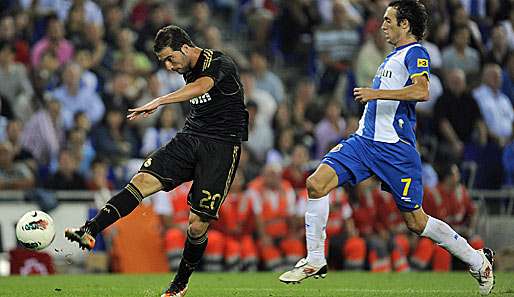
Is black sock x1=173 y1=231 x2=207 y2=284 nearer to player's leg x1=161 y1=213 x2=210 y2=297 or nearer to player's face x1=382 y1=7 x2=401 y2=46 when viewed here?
player's leg x1=161 y1=213 x2=210 y2=297

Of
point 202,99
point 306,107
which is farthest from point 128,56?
point 202,99

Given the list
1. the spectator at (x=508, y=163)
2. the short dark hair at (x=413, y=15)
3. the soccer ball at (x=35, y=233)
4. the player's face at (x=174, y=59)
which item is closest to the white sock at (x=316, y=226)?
the player's face at (x=174, y=59)

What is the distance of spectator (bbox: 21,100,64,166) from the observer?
17578 millimetres

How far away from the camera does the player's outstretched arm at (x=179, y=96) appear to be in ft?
29.8

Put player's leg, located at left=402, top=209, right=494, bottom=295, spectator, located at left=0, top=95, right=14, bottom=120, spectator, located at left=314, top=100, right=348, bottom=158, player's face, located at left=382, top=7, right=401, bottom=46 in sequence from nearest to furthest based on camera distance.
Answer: player's leg, located at left=402, top=209, right=494, bottom=295 → player's face, located at left=382, top=7, right=401, bottom=46 → spectator, located at left=0, top=95, right=14, bottom=120 → spectator, located at left=314, top=100, right=348, bottom=158

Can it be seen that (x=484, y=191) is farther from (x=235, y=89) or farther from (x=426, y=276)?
(x=235, y=89)

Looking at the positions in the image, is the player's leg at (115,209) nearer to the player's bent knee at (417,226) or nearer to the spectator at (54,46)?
the player's bent knee at (417,226)

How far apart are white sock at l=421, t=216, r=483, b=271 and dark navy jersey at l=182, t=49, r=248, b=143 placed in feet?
6.61

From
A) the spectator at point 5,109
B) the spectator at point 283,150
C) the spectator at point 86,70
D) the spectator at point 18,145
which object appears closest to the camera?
the spectator at point 18,145

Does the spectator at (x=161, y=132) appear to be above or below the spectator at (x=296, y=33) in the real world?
below

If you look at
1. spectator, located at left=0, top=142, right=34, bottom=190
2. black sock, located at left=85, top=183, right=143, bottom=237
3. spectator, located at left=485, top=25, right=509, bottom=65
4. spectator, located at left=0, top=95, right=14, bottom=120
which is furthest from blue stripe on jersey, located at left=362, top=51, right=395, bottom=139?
spectator, located at left=485, top=25, right=509, bottom=65

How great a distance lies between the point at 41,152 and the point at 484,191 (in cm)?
744

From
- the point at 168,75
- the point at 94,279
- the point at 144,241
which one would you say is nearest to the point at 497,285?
the point at 94,279

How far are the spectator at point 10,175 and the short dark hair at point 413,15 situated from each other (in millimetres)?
8349
